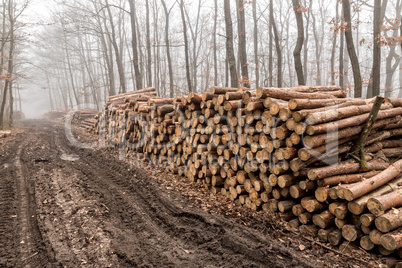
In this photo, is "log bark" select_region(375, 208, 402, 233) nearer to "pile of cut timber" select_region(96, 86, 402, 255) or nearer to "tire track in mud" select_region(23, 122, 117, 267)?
"pile of cut timber" select_region(96, 86, 402, 255)

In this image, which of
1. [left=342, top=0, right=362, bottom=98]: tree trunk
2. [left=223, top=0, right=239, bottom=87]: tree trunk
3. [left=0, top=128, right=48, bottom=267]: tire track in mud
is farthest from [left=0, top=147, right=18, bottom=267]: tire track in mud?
[left=342, top=0, right=362, bottom=98]: tree trunk

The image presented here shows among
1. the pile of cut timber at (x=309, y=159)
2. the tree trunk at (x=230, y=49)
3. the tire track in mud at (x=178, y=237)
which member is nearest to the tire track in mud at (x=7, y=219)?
the tire track in mud at (x=178, y=237)

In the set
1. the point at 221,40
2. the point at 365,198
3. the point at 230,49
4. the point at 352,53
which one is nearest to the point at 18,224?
the point at 365,198

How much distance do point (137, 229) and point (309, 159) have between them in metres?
3.43

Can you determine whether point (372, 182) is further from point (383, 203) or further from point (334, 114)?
point (334, 114)

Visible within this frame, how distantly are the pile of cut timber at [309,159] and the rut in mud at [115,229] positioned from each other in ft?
3.05

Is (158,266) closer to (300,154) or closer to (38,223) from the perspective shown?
(38,223)

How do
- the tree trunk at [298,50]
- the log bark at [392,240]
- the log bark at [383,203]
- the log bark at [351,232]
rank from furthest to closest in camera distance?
the tree trunk at [298,50] < the log bark at [351,232] < the log bark at [383,203] < the log bark at [392,240]

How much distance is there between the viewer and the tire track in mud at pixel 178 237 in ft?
11.7

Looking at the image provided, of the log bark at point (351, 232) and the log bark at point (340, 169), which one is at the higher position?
the log bark at point (340, 169)

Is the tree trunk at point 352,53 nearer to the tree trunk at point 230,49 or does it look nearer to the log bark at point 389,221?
the tree trunk at point 230,49

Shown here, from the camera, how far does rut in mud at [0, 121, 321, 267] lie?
3.57 m

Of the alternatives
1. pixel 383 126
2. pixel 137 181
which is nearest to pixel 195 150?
pixel 137 181

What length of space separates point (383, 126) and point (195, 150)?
440cm
